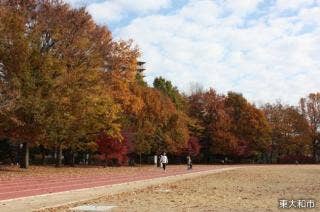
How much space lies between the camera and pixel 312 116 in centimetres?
10775

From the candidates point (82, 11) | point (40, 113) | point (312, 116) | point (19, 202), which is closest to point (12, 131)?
point (40, 113)

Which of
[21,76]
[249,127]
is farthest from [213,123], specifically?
[21,76]

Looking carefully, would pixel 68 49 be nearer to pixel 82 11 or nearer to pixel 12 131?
pixel 82 11

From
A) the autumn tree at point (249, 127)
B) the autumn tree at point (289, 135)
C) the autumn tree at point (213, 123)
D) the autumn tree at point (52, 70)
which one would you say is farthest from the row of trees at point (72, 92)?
the autumn tree at point (289, 135)

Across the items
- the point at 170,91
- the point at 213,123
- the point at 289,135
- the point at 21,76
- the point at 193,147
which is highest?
the point at 170,91

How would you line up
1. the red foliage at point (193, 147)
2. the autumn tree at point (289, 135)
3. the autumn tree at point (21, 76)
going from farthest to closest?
the autumn tree at point (289, 135) → the red foliage at point (193, 147) → the autumn tree at point (21, 76)

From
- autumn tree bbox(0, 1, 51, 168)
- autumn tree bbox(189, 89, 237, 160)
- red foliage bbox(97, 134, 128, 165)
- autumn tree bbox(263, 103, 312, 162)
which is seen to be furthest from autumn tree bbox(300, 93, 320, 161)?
autumn tree bbox(0, 1, 51, 168)

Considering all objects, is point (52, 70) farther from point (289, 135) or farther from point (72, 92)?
point (289, 135)

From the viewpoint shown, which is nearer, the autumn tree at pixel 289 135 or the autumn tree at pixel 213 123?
the autumn tree at pixel 213 123

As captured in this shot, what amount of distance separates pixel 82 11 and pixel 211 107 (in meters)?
52.3

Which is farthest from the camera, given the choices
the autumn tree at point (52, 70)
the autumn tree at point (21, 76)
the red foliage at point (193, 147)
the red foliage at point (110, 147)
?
the red foliage at point (193, 147)

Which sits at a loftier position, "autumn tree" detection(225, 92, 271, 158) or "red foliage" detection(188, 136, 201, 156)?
"autumn tree" detection(225, 92, 271, 158)

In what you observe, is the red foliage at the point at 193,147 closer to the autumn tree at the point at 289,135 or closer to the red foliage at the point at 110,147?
the autumn tree at the point at 289,135

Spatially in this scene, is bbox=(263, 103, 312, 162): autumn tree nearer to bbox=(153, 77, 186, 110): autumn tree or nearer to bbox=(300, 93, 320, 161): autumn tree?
bbox=(300, 93, 320, 161): autumn tree
